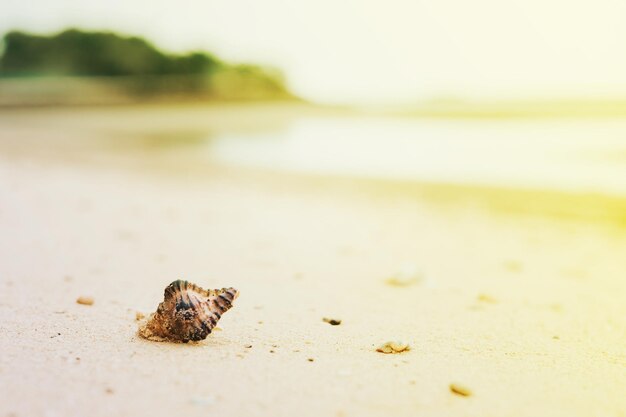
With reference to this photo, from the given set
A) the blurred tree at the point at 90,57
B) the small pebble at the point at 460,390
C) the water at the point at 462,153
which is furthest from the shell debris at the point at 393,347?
the blurred tree at the point at 90,57

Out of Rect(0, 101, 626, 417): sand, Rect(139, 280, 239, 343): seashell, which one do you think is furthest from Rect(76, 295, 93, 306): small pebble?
Rect(139, 280, 239, 343): seashell

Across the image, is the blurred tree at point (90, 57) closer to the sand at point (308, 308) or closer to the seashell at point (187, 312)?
the sand at point (308, 308)

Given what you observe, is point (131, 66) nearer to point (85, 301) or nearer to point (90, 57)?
point (90, 57)

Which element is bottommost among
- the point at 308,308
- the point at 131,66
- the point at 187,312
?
the point at 308,308

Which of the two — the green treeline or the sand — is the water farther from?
the green treeline

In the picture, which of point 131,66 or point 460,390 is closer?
point 460,390

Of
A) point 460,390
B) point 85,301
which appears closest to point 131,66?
point 85,301

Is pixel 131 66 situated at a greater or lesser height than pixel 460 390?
greater

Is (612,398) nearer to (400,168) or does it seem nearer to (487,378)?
(487,378)

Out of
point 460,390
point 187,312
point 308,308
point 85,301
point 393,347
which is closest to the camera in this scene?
point 460,390
